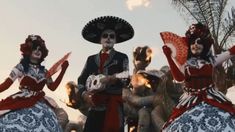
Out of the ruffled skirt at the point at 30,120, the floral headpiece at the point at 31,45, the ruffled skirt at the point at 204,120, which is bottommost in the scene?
the ruffled skirt at the point at 204,120

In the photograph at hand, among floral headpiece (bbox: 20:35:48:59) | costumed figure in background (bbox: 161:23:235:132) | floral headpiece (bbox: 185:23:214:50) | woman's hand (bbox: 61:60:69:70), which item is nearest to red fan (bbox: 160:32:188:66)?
costumed figure in background (bbox: 161:23:235:132)

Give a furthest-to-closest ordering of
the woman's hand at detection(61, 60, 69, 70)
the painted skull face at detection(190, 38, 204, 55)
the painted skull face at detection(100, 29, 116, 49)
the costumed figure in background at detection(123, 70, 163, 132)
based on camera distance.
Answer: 1. the costumed figure in background at detection(123, 70, 163, 132)
2. the painted skull face at detection(100, 29, 116, 49)
3. the woman's hand at detection(61, 60, 69, 70)
4. the painted skull face at detection(190, 38, 204, 55)

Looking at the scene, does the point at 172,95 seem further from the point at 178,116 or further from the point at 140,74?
the point at 178,116

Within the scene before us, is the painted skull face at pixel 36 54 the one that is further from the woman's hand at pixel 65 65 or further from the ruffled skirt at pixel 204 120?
the ruffled skirt at pixel 204 120

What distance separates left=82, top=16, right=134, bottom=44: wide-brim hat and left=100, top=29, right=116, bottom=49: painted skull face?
0.11 m

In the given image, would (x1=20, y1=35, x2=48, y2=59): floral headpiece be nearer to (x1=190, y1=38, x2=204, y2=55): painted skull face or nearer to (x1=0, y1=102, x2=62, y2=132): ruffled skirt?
(x1=0, y1=102, x2=62, y2=132): ruffled skirt

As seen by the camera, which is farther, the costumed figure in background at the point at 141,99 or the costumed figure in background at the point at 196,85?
the costumed figure in background at the point at 141,99

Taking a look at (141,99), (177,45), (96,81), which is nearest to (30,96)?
(96,81)

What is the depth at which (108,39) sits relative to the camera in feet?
24.7

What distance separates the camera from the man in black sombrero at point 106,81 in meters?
7.20

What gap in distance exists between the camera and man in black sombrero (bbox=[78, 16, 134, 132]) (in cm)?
720

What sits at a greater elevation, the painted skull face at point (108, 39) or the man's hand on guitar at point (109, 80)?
the painted skull face at point (108, 39)

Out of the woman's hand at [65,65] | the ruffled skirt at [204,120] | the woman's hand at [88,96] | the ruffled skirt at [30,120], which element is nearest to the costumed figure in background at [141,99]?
the woman's hand at [88,96]

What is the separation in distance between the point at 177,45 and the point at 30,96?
2.03 m
